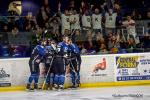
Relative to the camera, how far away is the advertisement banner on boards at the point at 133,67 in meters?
14.6

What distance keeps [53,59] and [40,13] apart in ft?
8.23

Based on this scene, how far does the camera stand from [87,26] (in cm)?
1549

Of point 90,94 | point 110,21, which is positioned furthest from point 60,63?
point 110,21

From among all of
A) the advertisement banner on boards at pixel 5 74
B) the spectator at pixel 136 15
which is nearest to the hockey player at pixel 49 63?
the advertisement banner on boards at pixel 5 74

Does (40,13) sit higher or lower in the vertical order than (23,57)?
higher

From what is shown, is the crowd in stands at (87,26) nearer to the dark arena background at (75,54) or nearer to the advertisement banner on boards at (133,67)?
the dark arena background at (75,54)

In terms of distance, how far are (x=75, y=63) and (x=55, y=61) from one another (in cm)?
53

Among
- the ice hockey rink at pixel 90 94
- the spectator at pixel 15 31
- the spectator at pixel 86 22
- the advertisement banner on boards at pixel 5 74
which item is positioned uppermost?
the spectator at pixel 86 22

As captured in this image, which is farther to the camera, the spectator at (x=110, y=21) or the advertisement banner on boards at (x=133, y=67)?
the spectator at (x=110, y=21)

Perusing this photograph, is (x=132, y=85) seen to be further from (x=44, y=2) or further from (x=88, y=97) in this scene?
(x=44, y=2)

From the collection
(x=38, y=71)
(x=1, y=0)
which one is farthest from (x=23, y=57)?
(x=1, y=0)

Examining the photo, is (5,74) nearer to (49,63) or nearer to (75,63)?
(49,63)

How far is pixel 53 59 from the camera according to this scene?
14133 millimetres

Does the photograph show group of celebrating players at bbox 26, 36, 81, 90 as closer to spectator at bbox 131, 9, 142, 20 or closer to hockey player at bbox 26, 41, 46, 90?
hockey player at bbox 26, 41, 46, 90
